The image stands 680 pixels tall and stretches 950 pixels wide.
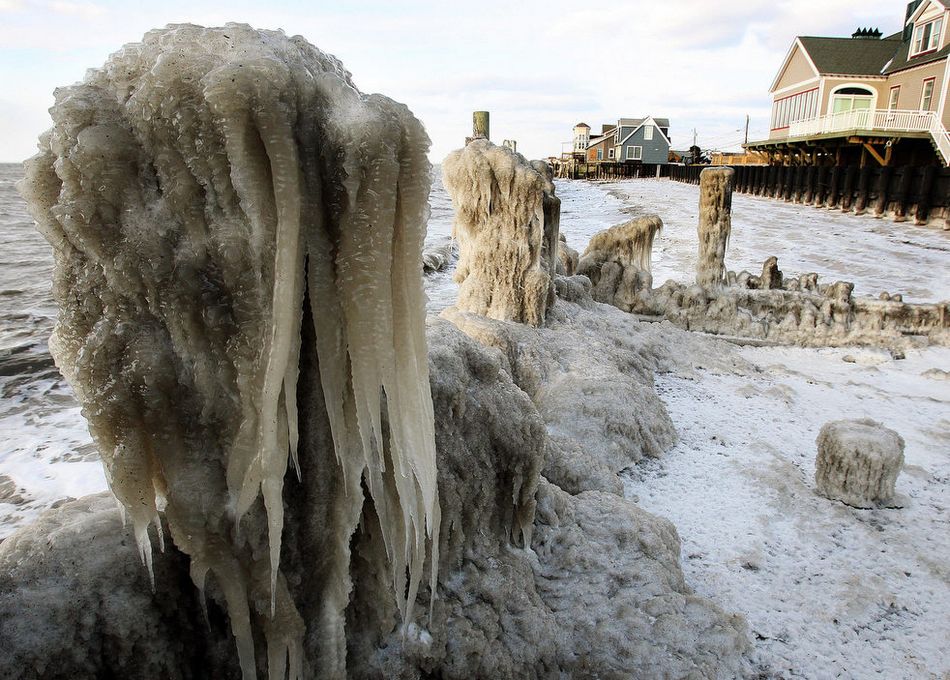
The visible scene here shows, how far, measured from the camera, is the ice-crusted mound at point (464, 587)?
194 cm

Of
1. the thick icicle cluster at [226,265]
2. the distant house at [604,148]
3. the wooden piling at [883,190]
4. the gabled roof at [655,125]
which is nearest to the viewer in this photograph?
the thick icicle cluster at [226,265]

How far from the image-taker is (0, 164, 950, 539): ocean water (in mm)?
5117

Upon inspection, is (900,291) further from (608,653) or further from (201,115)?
(201,115)

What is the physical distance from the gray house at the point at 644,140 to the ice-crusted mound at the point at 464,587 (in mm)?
65152

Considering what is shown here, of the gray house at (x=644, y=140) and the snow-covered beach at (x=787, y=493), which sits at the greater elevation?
the gray house at (x=644, y=140)

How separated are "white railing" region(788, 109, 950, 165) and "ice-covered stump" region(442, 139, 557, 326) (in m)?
20.4

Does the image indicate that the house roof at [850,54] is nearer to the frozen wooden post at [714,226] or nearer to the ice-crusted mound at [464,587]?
the frozen wooden post at [714,226]

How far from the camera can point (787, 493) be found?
475 cm

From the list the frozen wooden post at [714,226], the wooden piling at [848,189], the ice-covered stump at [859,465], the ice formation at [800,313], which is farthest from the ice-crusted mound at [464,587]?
the wooden piling at [848,189]

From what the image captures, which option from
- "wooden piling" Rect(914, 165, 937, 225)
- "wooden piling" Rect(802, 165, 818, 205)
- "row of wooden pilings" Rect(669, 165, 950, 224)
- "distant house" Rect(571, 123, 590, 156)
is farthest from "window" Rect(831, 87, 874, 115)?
"distant house" Rect(571, 123, 590, 156)

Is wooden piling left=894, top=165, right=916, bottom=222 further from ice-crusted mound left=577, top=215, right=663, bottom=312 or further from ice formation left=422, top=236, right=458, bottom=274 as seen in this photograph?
ice-crusted mound left=577, top=215, right=663, bottom=312

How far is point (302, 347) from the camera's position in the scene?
6.83 feet

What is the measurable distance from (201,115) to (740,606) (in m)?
3.69

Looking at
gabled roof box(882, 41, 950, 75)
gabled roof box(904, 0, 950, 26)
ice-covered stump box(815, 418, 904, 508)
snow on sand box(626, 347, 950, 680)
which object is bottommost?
snow on sand box(626, 347, 950, 680)
